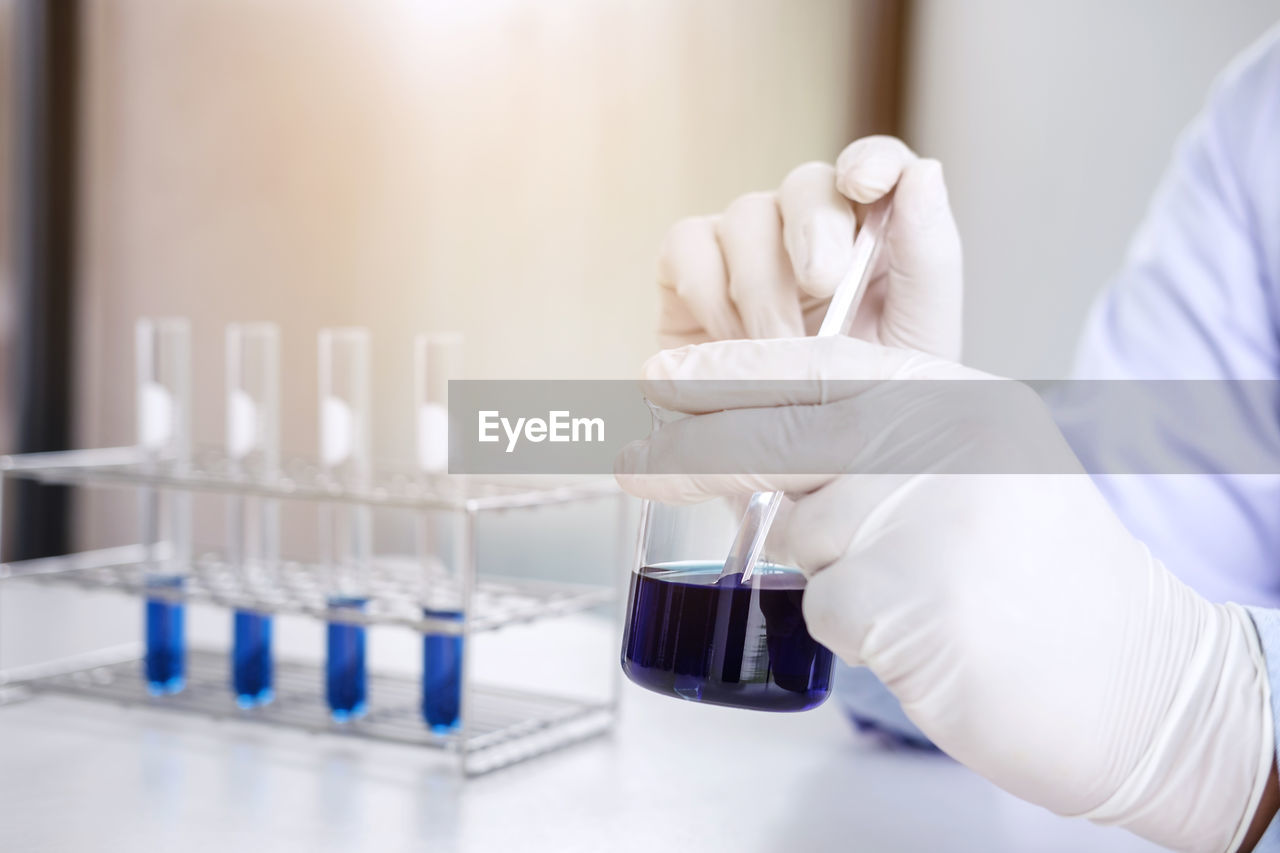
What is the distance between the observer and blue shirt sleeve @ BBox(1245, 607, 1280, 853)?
0.78 metres

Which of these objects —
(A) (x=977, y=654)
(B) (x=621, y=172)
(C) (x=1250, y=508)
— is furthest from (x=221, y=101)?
(A) (x=977, y=654)

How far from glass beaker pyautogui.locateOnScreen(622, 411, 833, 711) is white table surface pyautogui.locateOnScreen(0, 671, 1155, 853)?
341 mm

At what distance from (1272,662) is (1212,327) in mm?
841

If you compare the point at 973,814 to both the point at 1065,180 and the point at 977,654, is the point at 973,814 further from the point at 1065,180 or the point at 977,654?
the point at 1065,180

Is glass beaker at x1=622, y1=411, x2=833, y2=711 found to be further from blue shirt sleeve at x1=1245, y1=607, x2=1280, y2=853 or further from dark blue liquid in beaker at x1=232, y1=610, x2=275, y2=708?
dark blue liquid in beaker at x1=232, y1=610, x2=275, y2=708

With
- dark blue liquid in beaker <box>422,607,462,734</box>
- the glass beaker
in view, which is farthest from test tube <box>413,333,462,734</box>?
the glass beaker

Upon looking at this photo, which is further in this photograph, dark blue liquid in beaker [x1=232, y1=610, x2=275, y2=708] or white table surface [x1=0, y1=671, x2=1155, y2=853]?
dark blue liquid in beaker [x1=232, y1=610, x2=275, y2=708]

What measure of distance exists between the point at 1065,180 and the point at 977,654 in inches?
54.1

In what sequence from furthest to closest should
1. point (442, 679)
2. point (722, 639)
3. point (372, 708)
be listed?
point (372, 708) < point (442, 679) < point (722, 639)

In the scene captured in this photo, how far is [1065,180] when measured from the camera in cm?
188

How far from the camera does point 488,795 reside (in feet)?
3.70

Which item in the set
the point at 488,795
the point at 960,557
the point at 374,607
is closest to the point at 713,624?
the point at 960,557

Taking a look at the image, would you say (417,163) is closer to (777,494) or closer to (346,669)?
(346,669)

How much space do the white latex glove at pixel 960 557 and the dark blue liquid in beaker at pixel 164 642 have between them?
2.78 ft
